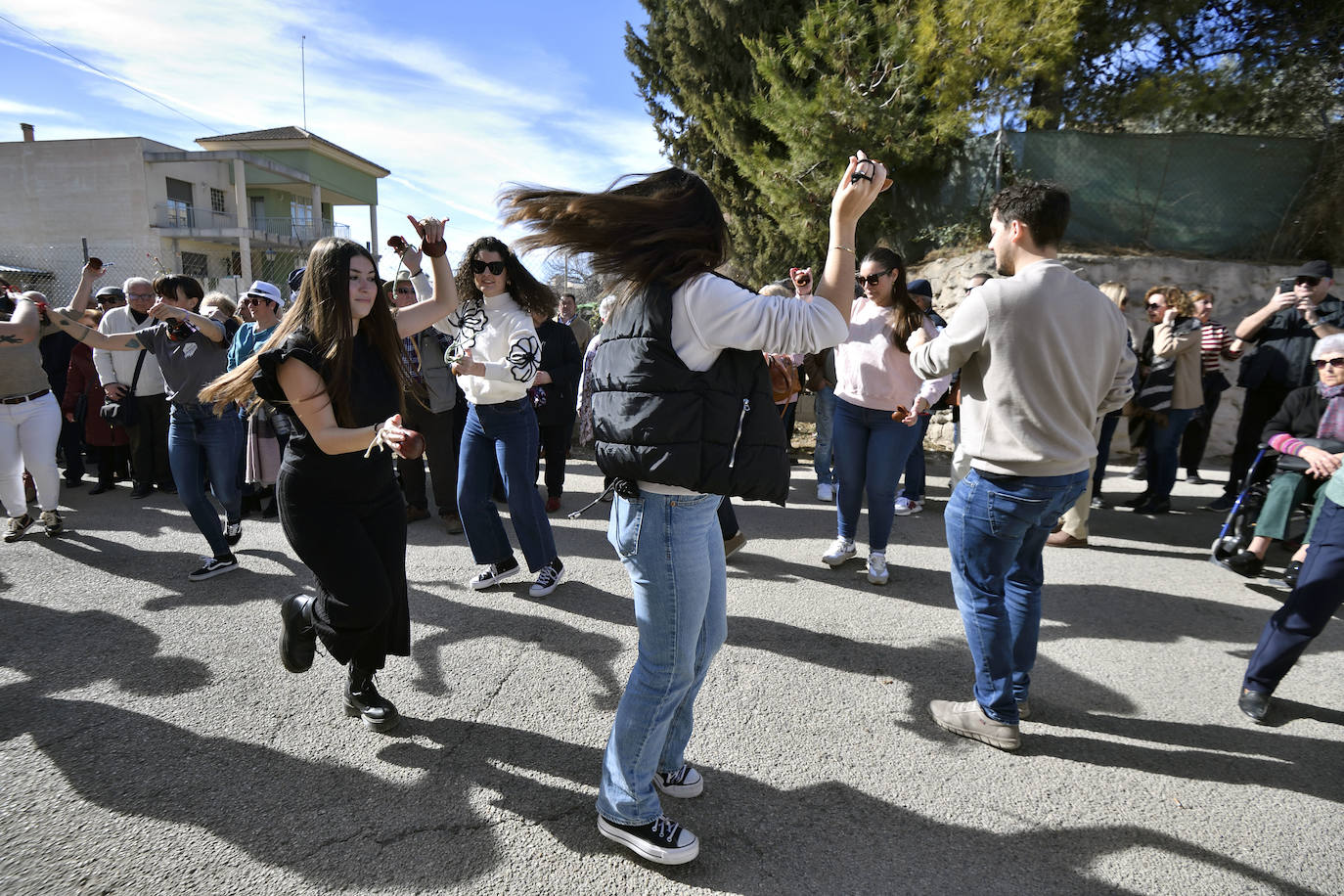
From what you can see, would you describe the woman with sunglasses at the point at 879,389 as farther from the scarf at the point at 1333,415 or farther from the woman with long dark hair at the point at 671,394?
the woman with long dark hair at the point at 671,394

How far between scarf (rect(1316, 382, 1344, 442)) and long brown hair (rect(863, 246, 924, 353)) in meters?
2.09

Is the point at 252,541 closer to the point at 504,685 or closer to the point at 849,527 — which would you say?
the point at 504,685

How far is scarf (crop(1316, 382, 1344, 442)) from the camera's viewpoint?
3.76m

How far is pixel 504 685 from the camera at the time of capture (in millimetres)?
3295

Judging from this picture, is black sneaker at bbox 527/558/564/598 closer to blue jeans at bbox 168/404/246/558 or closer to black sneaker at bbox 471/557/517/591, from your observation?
black sneaker at bbox 471/557/517/591

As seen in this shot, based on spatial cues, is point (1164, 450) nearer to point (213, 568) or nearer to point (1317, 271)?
point (1317, 271)

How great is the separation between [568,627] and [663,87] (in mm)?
12971

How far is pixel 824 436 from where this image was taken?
7.09 m

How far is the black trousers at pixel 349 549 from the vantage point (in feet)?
8.57

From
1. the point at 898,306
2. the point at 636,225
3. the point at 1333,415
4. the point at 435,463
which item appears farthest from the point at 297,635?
the point at 1333,415

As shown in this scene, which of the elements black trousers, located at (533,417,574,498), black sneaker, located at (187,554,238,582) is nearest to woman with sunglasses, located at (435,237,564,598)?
black sneaker, located at (187,554,238,582)

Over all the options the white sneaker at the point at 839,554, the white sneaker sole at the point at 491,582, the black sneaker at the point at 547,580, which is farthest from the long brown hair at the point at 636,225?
the white sneaker at the point at 839,554

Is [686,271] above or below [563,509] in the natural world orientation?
above

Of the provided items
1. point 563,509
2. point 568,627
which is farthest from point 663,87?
point 568,627
